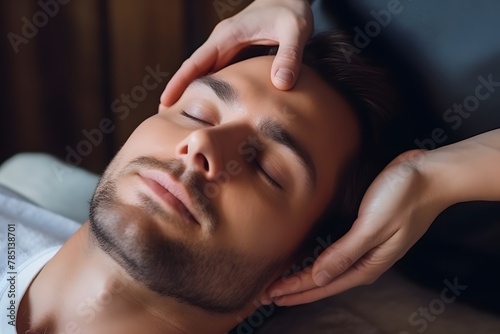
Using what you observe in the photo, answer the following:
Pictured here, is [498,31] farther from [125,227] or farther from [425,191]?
[125,227]

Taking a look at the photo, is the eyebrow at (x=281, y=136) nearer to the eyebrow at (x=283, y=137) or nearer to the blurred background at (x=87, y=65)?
the eyebrow at (x=283, y=137)

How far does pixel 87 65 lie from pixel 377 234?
1285mm

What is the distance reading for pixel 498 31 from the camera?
1143mm

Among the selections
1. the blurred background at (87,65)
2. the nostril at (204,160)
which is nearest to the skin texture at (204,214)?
the nostril at (204,160)

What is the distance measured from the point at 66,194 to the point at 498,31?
44.6 inches

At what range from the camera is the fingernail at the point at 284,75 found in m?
1.05

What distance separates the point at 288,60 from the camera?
108 centimetres

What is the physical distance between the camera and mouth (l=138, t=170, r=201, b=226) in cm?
94

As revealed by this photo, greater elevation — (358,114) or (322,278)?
(358,114)

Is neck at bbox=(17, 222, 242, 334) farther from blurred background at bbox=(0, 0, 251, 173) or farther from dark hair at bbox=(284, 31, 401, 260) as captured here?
blurred background at bbox=(0, 0, 251, 173)

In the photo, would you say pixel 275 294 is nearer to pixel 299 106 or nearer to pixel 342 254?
pixel 342 254

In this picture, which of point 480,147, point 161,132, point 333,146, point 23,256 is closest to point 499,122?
point 480,147

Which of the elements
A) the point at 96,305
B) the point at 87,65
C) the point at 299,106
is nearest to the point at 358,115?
the point at 299,106

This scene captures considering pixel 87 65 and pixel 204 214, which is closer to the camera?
pixel 204 214
